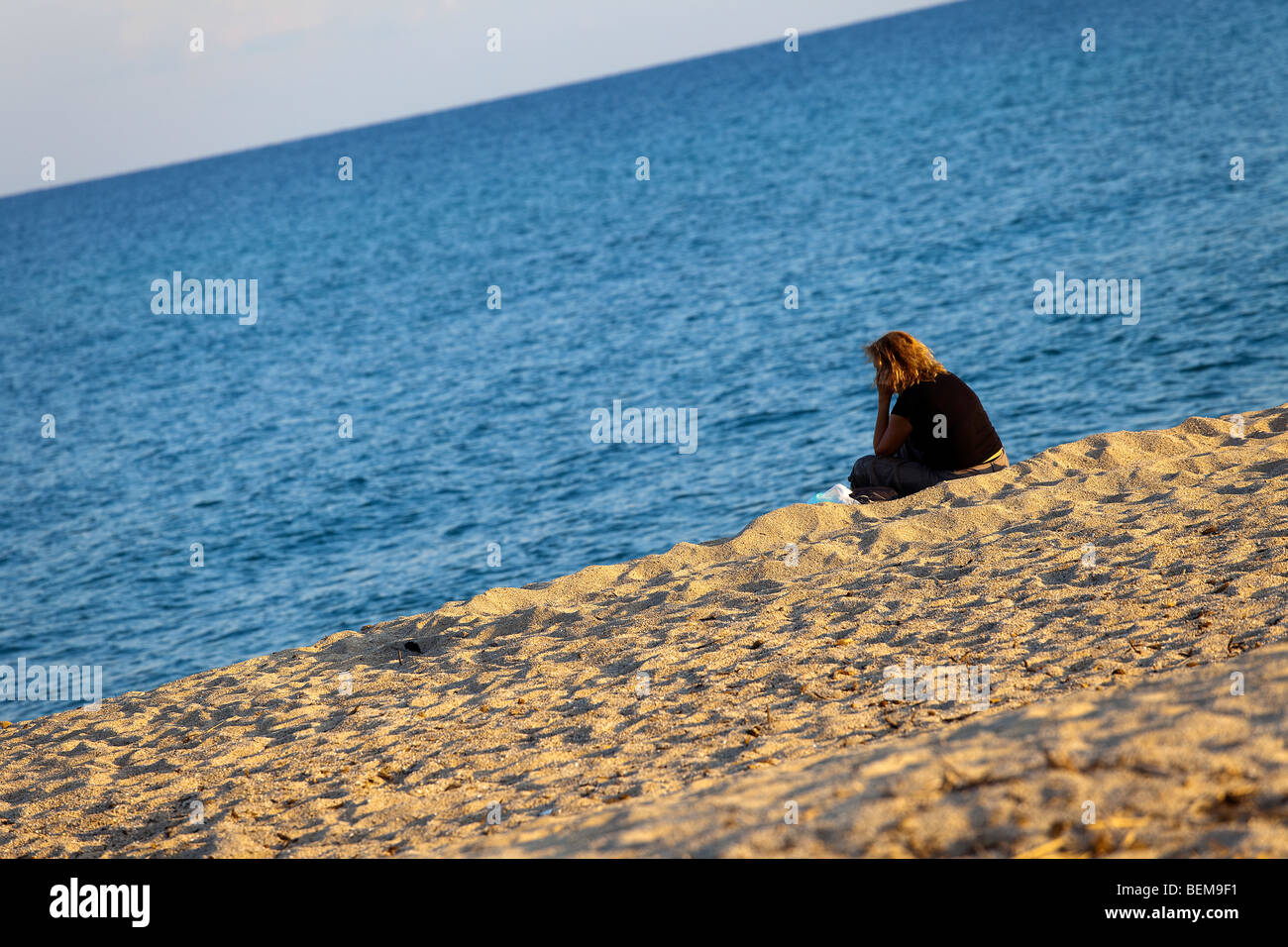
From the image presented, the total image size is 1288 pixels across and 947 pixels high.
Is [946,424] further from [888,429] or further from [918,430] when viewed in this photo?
[888,429]

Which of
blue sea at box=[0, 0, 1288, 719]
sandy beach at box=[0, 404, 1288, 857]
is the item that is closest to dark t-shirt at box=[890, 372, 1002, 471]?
sandy beach at box=[0, 404, 1288, 857]

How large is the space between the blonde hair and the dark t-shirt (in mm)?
81

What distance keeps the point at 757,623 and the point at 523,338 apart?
1910 centimetres

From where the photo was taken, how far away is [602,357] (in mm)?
22359

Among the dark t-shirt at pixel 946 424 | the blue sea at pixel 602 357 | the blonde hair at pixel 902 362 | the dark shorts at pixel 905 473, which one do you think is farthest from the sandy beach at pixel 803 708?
the blue sea at pixel 602 357

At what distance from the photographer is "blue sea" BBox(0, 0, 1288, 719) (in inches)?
541

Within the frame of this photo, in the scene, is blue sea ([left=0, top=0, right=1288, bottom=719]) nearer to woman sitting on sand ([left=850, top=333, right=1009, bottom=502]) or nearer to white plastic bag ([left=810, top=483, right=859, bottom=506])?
white plastic bag ([left=810, top=483, right=859, bottom=506])

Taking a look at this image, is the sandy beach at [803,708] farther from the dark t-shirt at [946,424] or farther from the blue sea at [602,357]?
the blue sea at [602,357]

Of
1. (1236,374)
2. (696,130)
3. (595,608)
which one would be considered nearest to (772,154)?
(696,130)
